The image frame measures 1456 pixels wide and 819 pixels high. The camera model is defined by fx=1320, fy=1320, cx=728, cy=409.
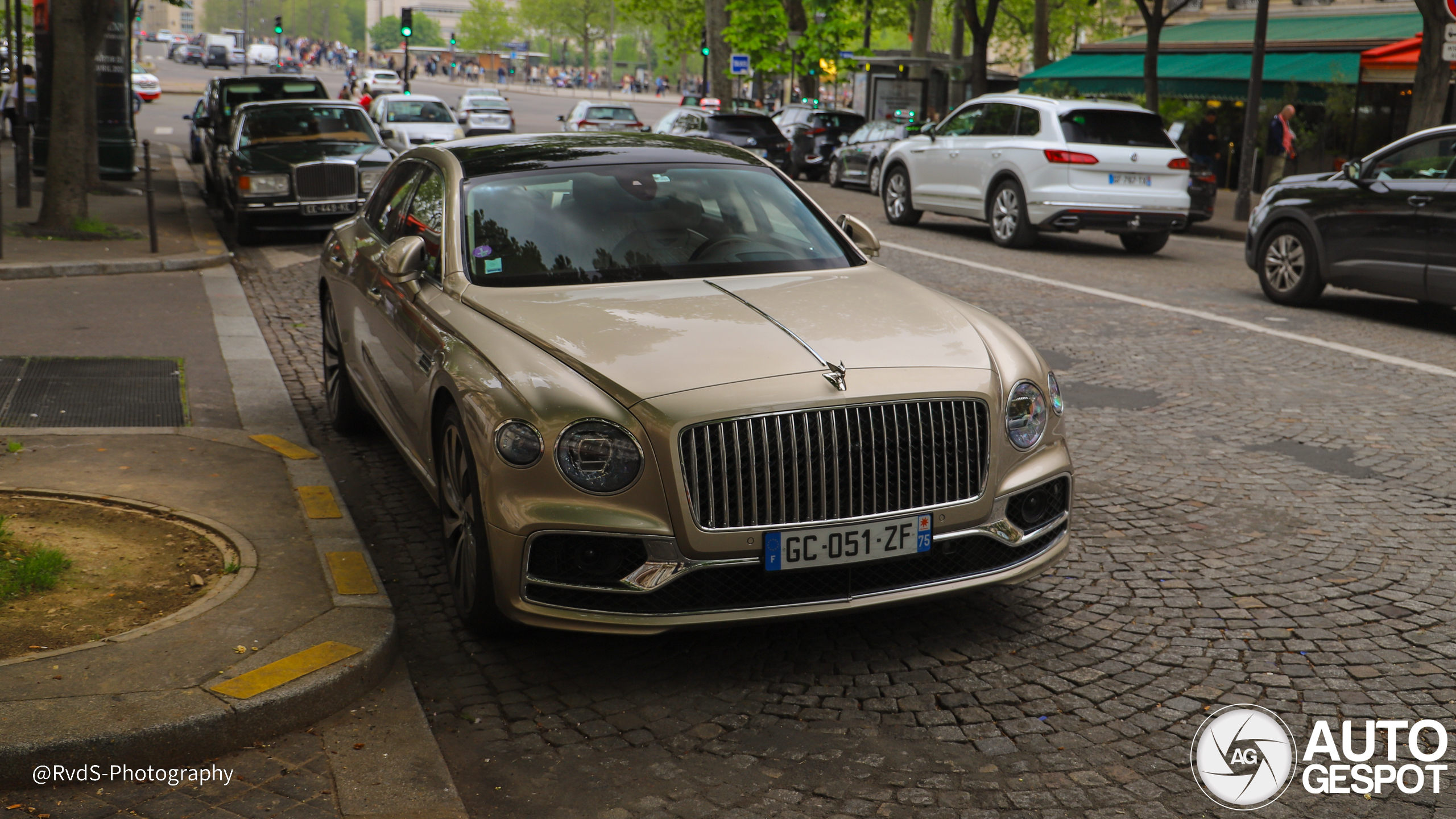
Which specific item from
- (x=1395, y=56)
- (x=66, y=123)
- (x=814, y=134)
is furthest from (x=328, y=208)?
(x=1395, y=56)

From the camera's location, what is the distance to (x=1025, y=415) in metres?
4.23

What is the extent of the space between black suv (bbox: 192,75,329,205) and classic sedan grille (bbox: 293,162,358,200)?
3507mm

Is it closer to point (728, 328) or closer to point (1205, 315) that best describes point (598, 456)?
point (728, 328)

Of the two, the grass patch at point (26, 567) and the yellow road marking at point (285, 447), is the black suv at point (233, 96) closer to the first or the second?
the yellow road marking at point (285, 447)

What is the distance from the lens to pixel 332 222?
15258mm

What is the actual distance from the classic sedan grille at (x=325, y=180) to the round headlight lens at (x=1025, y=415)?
12.2m

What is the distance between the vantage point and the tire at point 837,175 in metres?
26.7

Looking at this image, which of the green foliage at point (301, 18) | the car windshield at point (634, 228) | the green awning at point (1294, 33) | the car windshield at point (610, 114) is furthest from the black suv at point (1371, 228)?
the green foliage at point (301, 18)

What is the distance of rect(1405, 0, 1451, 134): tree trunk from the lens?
17406 millimetres

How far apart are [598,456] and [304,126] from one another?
13.5m

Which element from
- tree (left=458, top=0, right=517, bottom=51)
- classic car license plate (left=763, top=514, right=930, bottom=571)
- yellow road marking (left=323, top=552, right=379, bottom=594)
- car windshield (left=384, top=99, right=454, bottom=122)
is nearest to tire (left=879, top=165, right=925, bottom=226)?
car windshield (left=384, top=99, right=454, bottom=122)

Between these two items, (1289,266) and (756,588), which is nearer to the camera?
(756,588)

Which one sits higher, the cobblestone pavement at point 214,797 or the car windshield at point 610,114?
the car windshield at point 610,114

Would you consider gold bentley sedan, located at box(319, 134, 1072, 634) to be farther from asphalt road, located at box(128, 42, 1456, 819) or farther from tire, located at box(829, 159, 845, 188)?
tire, located at box(829, 159, 845, 188)
